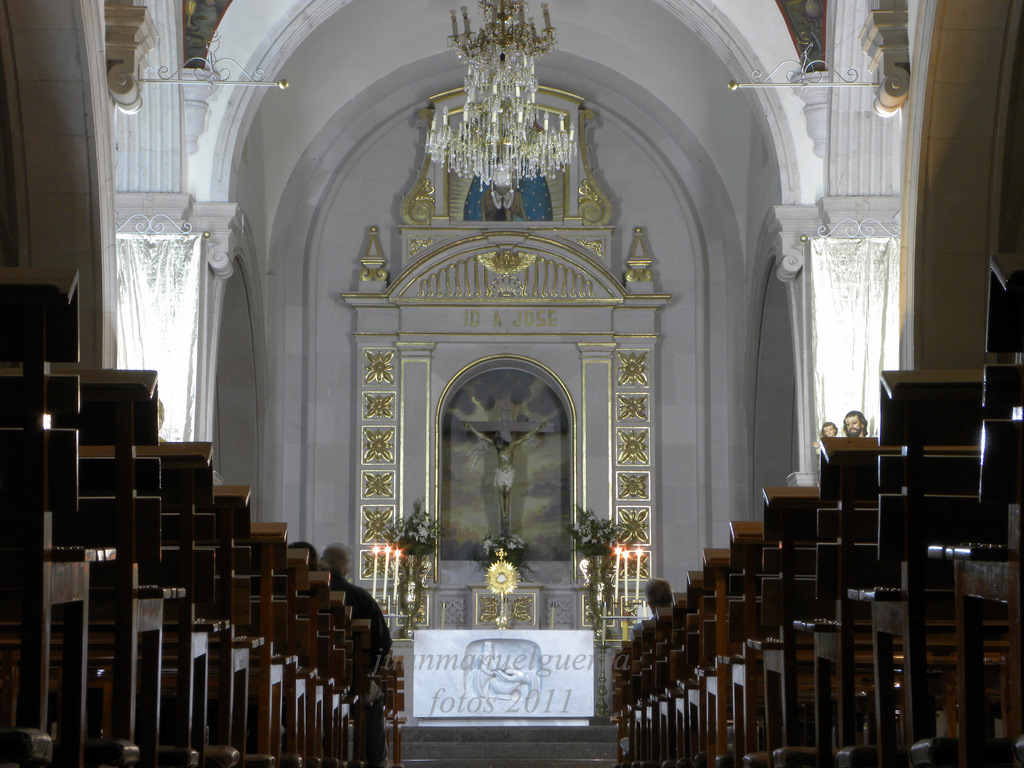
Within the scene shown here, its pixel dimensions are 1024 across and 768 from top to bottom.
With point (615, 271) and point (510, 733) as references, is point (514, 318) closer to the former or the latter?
point (615, 271)

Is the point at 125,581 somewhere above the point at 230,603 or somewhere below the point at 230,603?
above

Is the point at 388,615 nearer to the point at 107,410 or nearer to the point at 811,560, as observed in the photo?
the point at 811,560

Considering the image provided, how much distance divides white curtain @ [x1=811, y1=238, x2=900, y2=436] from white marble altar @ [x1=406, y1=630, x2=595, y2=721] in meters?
3.06

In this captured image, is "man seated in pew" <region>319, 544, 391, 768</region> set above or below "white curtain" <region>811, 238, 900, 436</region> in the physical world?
below

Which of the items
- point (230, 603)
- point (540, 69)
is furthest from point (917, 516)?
point (540, 69)

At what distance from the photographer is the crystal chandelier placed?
504 inches

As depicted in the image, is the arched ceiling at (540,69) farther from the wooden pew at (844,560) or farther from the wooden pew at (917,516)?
the wooden pew at (917,516)

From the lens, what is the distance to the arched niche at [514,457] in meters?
16.4

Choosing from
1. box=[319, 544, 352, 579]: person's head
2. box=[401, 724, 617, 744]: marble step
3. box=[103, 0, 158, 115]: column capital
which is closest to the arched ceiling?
box=[103, 0, 158, 115]: column capital

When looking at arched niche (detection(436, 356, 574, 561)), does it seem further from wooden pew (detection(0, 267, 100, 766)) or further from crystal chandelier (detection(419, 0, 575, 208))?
wooden pew (detection(0, 267, 100, 766))

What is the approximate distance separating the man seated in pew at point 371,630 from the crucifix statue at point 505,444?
25.9ft

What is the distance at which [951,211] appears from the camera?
8242mm

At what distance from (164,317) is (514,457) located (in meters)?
6.03

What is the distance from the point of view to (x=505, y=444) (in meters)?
16.3
